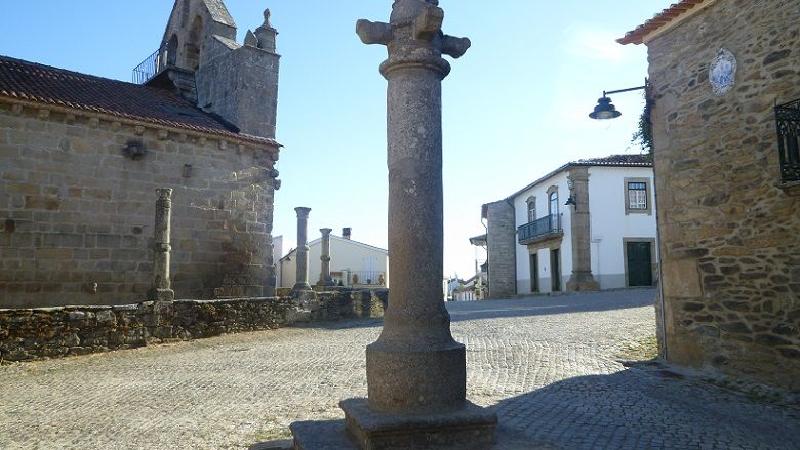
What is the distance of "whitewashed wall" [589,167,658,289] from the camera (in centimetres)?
2495

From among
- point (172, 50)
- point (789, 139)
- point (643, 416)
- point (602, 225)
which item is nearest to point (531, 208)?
point (602, 225)

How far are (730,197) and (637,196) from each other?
762 inches

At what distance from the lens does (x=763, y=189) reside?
22.5 ft

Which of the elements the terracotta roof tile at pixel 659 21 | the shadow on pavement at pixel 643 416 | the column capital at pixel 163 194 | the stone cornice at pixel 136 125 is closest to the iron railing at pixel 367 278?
the stone cornice at pixel 136 125

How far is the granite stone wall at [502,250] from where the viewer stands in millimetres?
31922

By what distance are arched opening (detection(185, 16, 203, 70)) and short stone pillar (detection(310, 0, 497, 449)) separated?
652 inches

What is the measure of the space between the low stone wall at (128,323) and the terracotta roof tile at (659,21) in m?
8.35

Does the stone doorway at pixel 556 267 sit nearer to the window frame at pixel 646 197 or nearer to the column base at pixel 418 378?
the window frame at pixel 646 197

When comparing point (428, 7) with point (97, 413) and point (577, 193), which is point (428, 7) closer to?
point (97, 413)

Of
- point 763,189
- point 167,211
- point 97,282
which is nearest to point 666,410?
point 763,189

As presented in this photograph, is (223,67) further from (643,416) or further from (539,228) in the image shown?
(539,228)

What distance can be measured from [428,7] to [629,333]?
8.36 meters

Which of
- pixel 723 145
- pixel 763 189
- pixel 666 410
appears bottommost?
pixel 666 410

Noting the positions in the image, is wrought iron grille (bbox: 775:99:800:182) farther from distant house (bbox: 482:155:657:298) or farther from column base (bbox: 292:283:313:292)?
distant house (bbox: 482:155:657:298)
